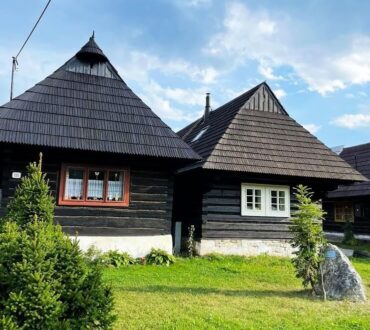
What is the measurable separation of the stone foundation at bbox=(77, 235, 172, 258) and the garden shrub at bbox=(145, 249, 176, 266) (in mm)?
139

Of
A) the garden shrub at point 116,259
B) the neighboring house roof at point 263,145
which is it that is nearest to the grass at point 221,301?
the garden shrub at point 116,259

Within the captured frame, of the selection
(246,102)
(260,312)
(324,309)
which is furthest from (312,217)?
(246,102)

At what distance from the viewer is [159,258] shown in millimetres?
9242

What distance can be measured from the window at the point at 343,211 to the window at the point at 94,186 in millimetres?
11882

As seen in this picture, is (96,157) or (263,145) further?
(263,145)

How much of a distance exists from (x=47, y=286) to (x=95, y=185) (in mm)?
Answer: 5961

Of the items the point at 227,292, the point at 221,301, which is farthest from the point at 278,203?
the point at 221,301

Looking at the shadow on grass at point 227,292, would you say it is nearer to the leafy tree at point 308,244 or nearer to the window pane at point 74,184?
the leafy tree at point 308,244

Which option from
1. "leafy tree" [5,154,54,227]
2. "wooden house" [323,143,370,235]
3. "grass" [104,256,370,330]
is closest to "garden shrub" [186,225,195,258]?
"grass" [104,256,370,330]

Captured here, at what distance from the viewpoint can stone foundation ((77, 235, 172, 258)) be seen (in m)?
8.95

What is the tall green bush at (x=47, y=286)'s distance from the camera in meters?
3.21

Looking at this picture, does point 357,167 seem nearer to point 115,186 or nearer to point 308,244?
point 115,186

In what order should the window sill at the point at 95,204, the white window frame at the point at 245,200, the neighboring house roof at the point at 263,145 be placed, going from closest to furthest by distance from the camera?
the window sill at the point at 95,204, the neighboring house roof at the point at 263,145, the white window frame at the point at 245,200

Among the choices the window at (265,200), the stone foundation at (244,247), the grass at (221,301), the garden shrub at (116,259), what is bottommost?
the grass at (221,301)
